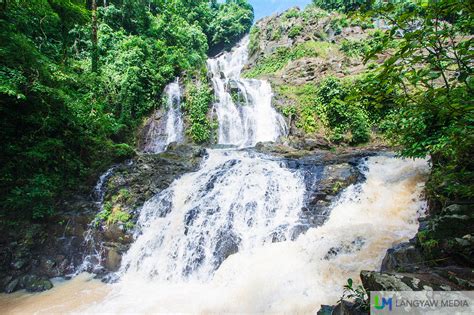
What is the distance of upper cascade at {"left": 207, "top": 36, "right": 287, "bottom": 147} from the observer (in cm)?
1568

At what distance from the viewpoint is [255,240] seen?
6656 mm

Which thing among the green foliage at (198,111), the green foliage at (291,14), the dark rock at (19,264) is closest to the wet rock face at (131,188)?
the dark rock at (19,264)

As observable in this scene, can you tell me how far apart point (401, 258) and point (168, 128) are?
13938 mm

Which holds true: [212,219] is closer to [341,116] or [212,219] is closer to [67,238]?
[67,238]

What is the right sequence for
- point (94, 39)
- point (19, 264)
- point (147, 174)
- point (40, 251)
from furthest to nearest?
point (94, 39), point (147, 174), point (40, 251), point (19, 264)

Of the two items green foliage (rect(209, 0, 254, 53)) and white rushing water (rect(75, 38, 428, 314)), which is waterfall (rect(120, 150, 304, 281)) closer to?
white rushing water (rect(75, 38, 428, 314))

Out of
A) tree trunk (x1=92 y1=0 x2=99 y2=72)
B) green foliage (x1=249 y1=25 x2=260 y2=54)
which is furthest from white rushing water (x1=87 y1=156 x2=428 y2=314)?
green foliage (x1=249 y1=25 x2=260 y2=54)

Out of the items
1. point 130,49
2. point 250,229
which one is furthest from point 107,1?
point 250,229

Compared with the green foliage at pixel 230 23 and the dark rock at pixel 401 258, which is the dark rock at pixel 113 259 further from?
the green foliage at pixel 230 23

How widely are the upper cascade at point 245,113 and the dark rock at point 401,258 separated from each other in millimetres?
10925

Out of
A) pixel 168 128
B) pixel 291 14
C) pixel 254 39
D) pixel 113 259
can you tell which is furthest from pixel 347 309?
pixel 291 14

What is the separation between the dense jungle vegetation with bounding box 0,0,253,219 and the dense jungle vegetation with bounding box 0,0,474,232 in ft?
0.13

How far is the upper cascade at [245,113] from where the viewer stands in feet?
51.4

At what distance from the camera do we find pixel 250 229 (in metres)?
7.14
